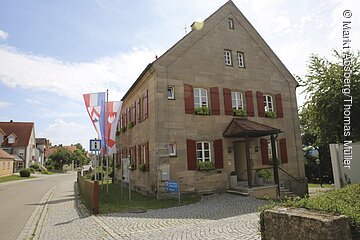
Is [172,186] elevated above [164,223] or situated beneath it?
elevated above

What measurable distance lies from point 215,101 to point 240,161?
4.16 metres

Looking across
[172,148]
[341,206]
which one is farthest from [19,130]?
[341,206]

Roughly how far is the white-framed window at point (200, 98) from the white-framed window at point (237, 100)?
2.08m

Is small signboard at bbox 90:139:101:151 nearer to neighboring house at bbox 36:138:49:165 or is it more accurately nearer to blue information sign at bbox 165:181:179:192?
blue information sign at bbox 165:181:179:192

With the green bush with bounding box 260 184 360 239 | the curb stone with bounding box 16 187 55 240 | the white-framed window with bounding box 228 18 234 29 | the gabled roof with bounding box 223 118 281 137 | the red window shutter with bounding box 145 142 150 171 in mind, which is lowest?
the curb stone with bounding box 16 187 55 240

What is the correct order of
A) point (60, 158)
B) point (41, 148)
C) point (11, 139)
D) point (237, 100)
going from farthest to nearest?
point (41, 148) → point (60, 158) → point (11, 139) → point (237, 100)

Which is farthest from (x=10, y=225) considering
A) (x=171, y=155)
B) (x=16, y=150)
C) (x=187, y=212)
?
(x=16, y=150)

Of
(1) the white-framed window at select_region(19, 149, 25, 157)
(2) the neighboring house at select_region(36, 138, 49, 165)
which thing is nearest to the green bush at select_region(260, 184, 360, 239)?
(1) the white-framed window at select_region(19, 149, 25, 157)

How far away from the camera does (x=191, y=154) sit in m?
14.4

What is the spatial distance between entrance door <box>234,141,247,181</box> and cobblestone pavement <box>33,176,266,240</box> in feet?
15.5

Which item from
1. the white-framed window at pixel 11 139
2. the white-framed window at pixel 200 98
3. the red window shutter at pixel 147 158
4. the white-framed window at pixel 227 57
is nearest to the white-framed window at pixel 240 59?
the white-framed window at pixel 227 57

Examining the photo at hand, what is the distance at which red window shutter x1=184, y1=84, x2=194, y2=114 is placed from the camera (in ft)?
48.9

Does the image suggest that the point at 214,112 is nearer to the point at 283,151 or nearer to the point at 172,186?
the point at 172,186

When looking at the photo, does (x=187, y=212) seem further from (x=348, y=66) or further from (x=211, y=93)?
(x=348, y=66)
